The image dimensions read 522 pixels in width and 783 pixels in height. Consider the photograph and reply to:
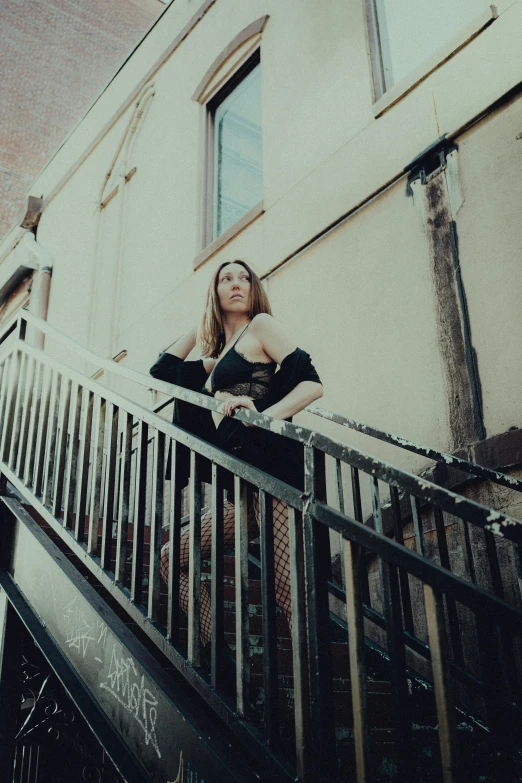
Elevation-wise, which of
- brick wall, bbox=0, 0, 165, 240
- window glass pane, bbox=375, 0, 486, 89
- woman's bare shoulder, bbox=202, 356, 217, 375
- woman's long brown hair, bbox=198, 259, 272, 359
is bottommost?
woman's bare shoulder, bbox=202, 356, 217, 375

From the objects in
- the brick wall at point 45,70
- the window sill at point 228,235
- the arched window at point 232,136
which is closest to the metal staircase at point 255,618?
the window sill at point 228,235

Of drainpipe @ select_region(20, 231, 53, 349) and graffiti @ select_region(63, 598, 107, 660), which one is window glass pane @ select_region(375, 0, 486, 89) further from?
drainpipe @ select_region(20, 231, 53, 349)

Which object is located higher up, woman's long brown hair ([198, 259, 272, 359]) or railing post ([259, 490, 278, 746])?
woman's long brown hair ([198, 259, 272, 359])

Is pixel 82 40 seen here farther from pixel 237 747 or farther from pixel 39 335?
pixel 237 747

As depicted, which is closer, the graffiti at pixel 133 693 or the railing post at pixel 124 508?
the graffiti at pixel 133 693

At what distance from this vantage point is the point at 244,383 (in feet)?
9.53

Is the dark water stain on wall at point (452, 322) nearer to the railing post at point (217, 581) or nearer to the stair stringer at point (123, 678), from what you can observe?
the railing post at point (217, 581)

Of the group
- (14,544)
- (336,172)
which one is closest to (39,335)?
(336,172)

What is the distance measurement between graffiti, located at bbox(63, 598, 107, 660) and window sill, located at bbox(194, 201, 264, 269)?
4313 millimetres

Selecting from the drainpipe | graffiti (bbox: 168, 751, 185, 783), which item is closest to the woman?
graffiti (bbox: 168, 751, 185, 783)

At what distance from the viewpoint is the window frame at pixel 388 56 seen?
14.7 feet

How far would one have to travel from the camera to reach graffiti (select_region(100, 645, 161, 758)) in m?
2.31

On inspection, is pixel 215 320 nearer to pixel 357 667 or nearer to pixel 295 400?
pixel 295 400

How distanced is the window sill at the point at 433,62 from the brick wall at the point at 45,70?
1054 cm
